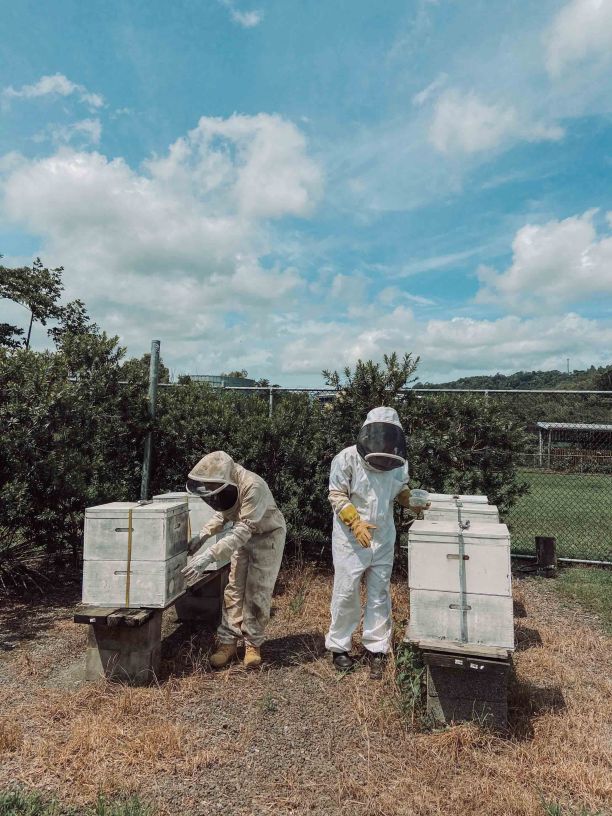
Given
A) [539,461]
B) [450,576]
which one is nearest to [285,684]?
[450,576]

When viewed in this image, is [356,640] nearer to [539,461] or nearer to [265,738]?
[265,738]

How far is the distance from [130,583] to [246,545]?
970 mm

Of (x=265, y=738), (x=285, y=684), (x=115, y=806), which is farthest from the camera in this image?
(x=285, y=684)

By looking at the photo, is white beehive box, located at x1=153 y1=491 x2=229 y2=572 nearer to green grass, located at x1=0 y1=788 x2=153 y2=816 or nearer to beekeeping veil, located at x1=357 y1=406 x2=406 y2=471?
beekeeping veil, located at x1=357 y1=406 x2=406 y2=471

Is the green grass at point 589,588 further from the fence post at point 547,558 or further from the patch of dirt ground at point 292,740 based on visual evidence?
the patch of dirt ground at point 292,740

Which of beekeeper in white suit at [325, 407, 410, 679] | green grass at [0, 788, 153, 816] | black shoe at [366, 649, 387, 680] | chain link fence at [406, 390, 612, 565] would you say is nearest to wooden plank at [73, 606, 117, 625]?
green grass at [0, 788, 153, 816]

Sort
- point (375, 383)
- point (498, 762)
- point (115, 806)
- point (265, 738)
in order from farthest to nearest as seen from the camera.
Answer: point (375, 383) < point (265, 738) < point (498, 762) < point (115, 806)

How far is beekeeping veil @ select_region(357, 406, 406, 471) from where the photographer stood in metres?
4.04

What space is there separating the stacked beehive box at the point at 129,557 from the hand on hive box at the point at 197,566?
14cm

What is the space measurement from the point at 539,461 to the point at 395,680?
542cm

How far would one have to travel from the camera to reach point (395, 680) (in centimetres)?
366

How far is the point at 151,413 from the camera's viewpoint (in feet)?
22.1

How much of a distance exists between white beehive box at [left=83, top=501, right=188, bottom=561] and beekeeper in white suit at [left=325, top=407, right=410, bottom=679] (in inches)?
48.6

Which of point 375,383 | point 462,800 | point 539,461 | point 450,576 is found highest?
point 375,383
